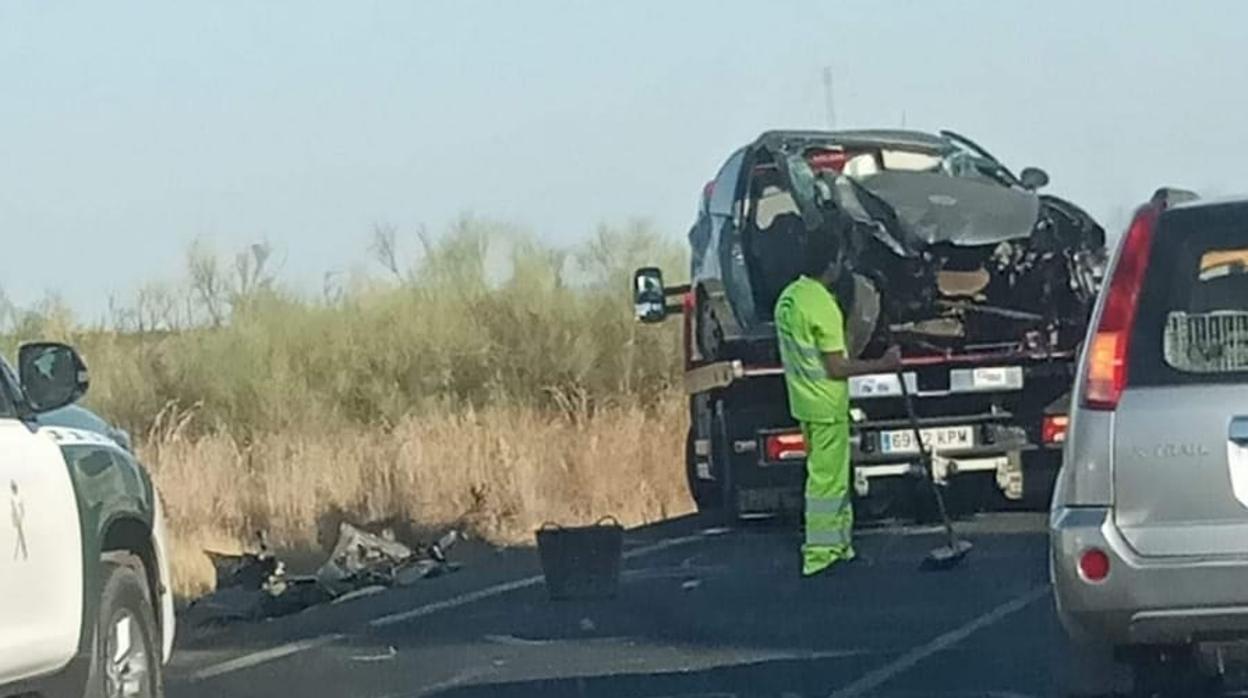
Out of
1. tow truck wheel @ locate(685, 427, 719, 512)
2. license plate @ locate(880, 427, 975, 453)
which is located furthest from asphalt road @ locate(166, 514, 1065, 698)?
tow truck wheel @ locate(685, 427, 719, 512)

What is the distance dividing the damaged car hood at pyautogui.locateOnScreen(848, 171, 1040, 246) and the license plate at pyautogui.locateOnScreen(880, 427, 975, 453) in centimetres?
121

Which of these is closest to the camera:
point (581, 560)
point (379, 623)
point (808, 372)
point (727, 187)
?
point (379, 623)

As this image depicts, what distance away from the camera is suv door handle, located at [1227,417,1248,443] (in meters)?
7.96

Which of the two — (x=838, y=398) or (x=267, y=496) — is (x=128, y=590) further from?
(x=267, y=496)

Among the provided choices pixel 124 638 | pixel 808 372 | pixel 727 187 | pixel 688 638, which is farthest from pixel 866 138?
pixel 124 638

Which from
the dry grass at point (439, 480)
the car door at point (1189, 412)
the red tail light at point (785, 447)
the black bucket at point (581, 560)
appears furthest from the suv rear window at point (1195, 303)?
the dry grass at point (439, 480)

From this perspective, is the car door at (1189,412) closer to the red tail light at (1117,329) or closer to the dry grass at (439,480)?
the red tail light at (1117,329)

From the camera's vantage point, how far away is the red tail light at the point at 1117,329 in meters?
8.18

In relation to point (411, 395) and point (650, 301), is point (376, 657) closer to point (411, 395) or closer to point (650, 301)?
point (650, 301)

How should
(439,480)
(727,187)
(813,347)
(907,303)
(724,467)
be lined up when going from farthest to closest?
(439,480), (727,187), (724,467), (907,303), (813,347)

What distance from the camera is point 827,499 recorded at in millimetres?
15805

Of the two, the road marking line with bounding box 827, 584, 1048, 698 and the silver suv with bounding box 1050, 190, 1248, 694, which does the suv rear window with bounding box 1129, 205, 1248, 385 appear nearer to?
the silver suv with bounding box 1050, 190, 1248, 694

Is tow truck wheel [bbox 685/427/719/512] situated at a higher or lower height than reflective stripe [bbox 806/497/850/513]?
lower

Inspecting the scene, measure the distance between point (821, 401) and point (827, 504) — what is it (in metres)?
0.57
